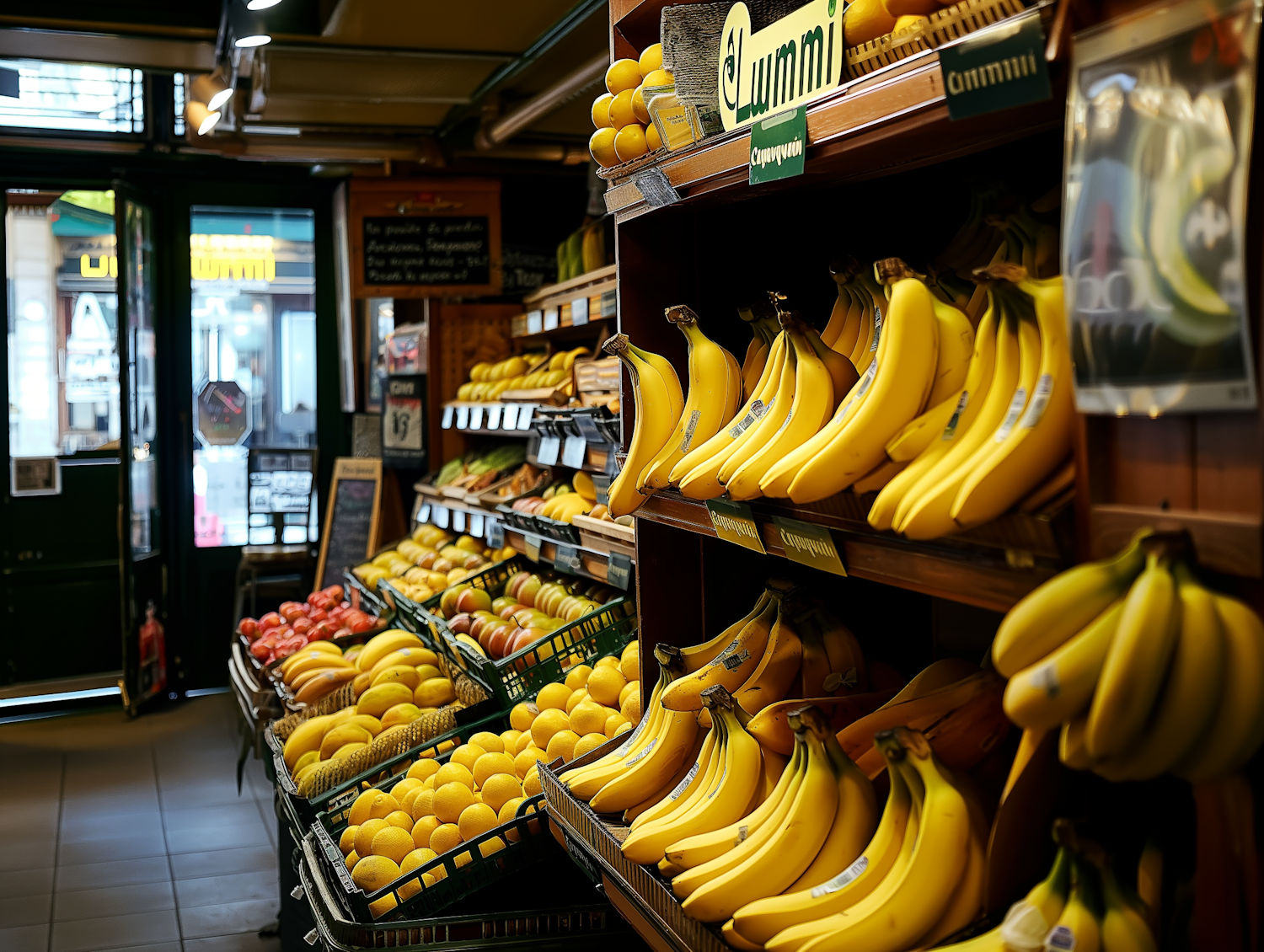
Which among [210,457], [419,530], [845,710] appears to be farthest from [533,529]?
[210,457]

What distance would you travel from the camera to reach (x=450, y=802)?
2.46 meters

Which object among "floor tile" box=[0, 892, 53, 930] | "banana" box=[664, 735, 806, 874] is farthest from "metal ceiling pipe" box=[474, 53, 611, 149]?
"floor tile" box=[0, 892, 53, 930]

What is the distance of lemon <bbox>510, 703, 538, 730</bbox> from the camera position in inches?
111

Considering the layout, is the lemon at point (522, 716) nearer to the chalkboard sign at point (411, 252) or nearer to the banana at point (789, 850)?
the banana at point (789, 850)

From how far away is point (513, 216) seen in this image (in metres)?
6.48

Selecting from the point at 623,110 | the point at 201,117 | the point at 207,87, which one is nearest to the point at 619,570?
the point at 623,110

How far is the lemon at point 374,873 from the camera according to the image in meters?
2.28

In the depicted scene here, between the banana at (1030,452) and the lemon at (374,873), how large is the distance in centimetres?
165

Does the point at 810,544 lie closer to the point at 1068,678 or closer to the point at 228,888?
the point at 1068,678

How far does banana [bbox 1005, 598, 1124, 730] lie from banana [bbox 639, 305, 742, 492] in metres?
0.95

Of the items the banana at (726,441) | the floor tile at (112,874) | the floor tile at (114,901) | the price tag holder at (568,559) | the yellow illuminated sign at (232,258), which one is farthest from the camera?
the yellow illuminated sign at (232,258)

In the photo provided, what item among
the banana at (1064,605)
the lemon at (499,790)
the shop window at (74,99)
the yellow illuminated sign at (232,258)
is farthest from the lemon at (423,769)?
the shop window at (74,99)

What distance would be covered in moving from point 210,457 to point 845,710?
6.20 meters

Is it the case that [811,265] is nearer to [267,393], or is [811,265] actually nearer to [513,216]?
[513,216]
